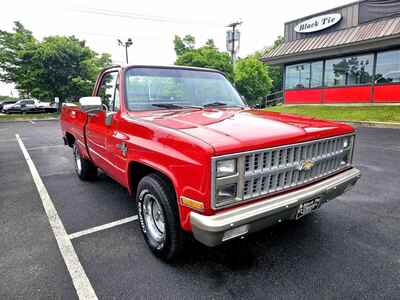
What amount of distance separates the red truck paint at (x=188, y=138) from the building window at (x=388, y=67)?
16.0 meters

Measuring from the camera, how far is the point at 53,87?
2495 cm

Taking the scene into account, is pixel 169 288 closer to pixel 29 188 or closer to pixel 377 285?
pixel 377 285

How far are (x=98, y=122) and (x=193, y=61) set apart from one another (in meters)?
27.4

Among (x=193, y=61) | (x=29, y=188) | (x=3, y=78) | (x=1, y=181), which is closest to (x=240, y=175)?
(x=29, y=188)

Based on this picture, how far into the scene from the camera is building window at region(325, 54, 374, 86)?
16.6 meters

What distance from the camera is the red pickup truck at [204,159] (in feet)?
6.72

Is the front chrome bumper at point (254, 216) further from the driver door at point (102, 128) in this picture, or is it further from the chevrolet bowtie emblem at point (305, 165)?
the driver door at point (102, 128)

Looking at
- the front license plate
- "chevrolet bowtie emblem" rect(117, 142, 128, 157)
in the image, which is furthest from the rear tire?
the front license plate

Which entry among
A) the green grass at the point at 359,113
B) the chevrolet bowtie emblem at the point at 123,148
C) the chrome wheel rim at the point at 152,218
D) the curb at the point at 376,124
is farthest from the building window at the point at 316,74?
the chrome wheel rim at the point at 152,218

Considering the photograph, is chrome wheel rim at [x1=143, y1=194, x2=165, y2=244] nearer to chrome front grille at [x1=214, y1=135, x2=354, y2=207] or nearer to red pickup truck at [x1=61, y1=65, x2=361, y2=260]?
red pickup truck at [x1=61, y1=65, x2=361, y2=260]

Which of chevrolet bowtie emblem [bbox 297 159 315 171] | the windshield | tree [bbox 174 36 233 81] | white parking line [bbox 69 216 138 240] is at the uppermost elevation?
tree [bbox 174 36 233 81]

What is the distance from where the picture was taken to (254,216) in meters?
2.09

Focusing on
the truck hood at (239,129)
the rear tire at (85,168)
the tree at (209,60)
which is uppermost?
the tree at (209,60)

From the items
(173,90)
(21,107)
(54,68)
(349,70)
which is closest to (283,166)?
(173,90)
